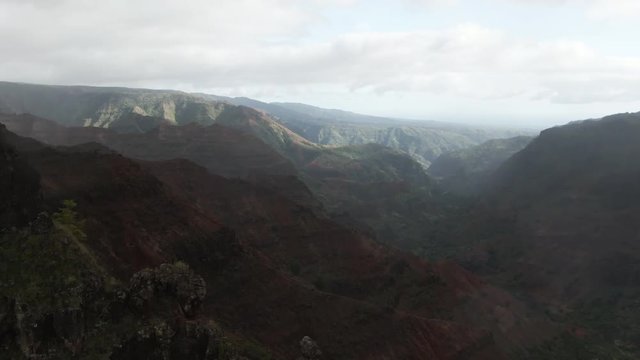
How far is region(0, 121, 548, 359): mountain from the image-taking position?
28.4 metres

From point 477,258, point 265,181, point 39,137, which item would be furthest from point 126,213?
point 39,137

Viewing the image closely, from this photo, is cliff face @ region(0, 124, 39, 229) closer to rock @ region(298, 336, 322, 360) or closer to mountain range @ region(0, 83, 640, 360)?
mountain range @ region(0, 83, 640, 360)

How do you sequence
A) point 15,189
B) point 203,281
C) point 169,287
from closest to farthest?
point 169,287 → point 203,281 → point 15,189

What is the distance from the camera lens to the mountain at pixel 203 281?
93.2 feet

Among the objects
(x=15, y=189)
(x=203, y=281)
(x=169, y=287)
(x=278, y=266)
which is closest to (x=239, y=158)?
(x=278, y=266)

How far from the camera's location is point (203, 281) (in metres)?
33.8

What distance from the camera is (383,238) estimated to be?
12512cm

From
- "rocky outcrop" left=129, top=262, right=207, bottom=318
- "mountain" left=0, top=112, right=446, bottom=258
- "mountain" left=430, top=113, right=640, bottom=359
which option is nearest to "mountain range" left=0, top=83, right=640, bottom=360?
"rocky outcrop" left=129, top=262, right=207, bottom=318

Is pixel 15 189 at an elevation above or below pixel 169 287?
above

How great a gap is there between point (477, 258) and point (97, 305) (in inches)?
3571

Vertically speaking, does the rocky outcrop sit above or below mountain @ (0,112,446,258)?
above

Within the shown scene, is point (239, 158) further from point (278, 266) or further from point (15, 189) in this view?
point (15, 189)

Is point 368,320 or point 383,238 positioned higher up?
point 368,320

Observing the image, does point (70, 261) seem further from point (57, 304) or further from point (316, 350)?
point (316, 350)
